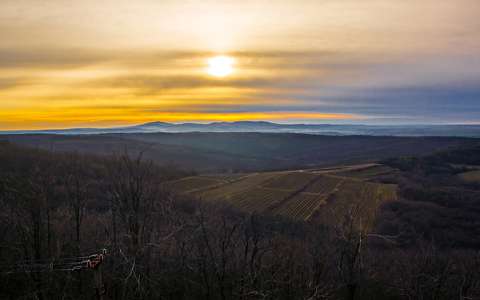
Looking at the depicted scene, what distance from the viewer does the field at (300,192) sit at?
199ft

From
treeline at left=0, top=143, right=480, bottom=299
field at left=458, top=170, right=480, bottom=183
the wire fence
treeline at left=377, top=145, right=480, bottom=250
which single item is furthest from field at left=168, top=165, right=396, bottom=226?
the wire fence

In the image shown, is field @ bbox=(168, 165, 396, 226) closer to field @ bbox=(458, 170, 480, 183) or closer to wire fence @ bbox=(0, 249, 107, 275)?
field @ bbox=(458, 170, 480, 183)

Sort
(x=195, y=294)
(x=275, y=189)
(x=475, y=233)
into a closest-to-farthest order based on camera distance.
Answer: (x=195, y=294)
(x=475, y=233)
(x=275, y=189)

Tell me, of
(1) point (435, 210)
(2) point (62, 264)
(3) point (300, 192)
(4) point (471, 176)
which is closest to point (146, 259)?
(2) point (62, 264)

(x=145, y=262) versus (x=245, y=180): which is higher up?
(x=145, y=262)

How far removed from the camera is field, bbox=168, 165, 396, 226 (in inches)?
2389

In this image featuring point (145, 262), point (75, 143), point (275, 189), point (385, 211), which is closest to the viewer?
point (145, 262)

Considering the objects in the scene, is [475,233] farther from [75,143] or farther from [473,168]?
[75,143]

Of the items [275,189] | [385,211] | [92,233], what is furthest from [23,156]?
[385,211]

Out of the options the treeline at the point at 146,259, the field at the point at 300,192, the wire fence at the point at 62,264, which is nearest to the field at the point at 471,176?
the field at the point at 300,192

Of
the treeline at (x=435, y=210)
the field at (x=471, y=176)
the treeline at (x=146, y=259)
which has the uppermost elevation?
the treeline at (x=146, y=259)

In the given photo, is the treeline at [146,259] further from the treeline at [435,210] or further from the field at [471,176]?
the field at [471,176]

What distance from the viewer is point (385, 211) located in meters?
60.7

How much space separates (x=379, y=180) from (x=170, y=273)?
83.1 meters
